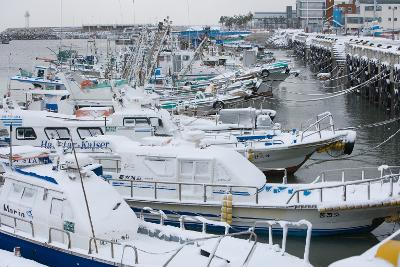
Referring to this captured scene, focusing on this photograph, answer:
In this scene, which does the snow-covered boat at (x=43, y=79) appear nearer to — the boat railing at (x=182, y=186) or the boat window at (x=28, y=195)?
the boat railing at (x=182, y=186)

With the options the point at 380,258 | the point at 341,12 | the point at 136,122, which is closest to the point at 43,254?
the point at 380,258

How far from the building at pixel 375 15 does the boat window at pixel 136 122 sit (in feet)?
312

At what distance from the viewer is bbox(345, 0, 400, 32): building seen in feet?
378

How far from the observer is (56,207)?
13.6 m

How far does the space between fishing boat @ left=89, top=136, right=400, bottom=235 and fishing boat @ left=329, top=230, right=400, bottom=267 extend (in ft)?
29.0

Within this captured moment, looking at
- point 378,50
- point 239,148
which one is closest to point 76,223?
point 239,148

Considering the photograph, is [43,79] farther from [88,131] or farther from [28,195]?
[28,195]

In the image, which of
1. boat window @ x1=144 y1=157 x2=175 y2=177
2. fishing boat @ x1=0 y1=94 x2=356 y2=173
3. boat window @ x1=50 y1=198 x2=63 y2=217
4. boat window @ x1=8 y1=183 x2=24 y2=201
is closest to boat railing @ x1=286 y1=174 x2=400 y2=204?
boat window @ x1=144 y1=157 x2=175 y2=177

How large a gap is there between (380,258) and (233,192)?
32.6 feet

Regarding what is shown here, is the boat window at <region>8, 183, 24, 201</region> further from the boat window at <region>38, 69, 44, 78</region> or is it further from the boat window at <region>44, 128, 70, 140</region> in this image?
the boat window at <region>38, 69, 44, 78</region>

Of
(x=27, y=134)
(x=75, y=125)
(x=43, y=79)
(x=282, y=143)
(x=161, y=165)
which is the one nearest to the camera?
(x=161, y=165)

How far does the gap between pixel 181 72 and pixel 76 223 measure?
36.7 metres

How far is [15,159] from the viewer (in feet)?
48.5

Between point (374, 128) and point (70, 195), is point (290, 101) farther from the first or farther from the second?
point (70, 195)
